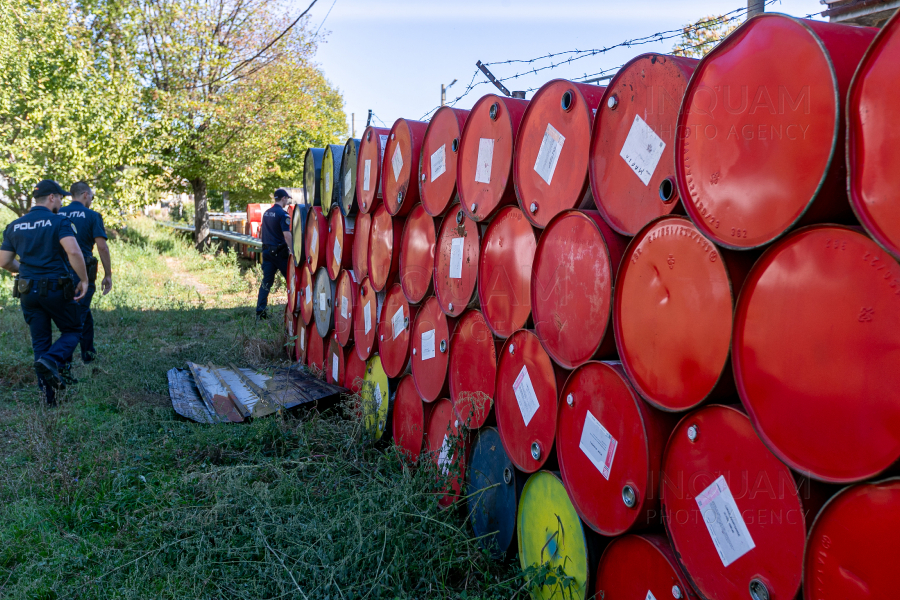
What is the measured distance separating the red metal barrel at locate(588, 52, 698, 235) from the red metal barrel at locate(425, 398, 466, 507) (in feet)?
4.56

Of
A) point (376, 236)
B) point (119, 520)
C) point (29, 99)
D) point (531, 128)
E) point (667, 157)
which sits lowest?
point (119, 520)

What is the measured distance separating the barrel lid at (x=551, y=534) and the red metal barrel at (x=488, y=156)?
119cm

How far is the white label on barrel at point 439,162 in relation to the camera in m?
3.10

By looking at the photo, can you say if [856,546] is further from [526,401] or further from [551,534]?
[526,401]

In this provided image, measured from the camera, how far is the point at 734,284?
1.43 m

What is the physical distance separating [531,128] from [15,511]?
3193mm

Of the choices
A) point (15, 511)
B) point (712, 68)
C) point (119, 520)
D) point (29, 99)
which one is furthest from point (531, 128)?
point (29, 99)

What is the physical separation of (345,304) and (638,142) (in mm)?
3207

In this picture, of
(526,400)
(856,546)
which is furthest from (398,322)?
(856,546)

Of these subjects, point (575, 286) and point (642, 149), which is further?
point (575, 286)

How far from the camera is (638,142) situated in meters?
1.78

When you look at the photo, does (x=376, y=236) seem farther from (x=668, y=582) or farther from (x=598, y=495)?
(x=668, y=582)

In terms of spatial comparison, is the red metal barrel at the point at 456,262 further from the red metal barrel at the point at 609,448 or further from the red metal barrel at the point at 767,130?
the red metal barrel at the point at 767,130

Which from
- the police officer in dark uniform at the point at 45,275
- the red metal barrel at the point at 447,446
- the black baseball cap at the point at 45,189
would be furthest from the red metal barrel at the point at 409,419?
the black baseball cap at the point at 45,189
